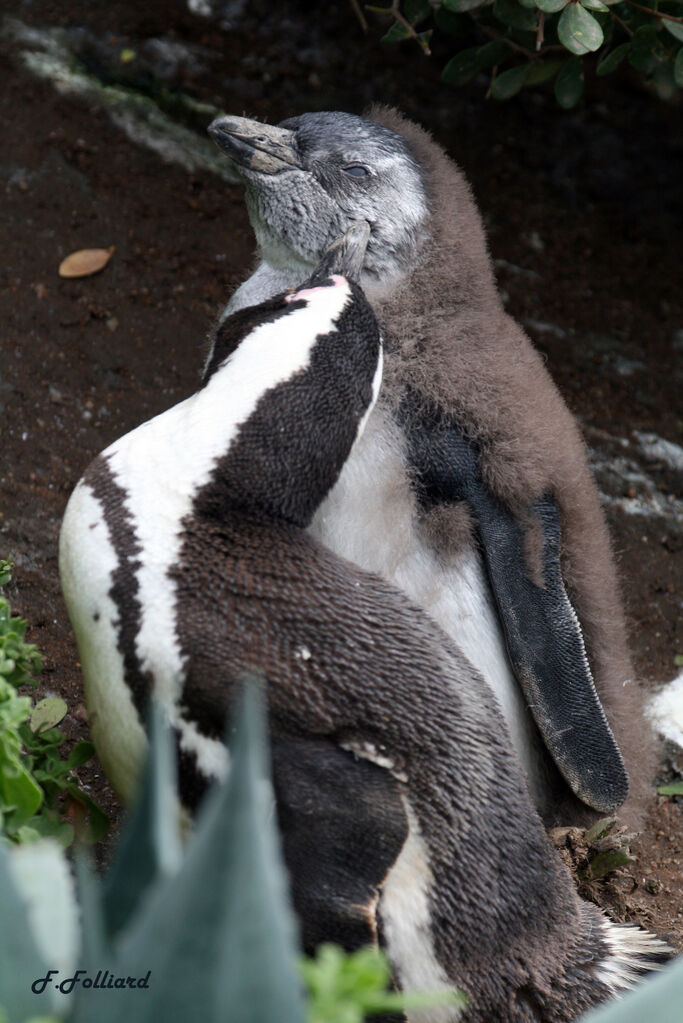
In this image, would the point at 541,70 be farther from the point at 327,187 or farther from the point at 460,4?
the point at 327,187

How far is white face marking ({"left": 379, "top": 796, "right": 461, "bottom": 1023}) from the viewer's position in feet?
4.11

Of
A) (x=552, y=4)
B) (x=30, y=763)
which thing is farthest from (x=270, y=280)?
(x=30, y=763)

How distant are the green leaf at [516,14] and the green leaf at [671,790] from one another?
165cm

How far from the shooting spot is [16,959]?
657 millimetres

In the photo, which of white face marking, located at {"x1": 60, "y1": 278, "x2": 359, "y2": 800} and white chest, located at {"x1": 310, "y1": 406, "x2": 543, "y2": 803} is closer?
white face marking, located at {"x1": 60, "y1": 278, "x2": 359, "y2": 800}

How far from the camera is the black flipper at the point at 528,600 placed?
1660 millimetres

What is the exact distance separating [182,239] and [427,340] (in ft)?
4.85

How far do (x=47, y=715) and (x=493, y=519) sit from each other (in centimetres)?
72

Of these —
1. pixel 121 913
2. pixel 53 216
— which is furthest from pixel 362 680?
pixel 53 216

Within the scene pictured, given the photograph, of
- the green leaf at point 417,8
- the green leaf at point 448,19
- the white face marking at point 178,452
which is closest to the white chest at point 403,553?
the white face marking at point 178,452

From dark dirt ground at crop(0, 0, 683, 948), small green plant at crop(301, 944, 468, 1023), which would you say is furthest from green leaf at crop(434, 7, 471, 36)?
small green plant at crop(301, 944, 468, 1023)

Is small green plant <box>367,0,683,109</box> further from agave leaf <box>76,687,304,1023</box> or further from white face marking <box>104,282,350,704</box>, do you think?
agave leaf <box>76,687,304,1023</box>

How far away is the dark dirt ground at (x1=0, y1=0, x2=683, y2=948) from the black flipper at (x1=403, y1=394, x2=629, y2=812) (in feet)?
0.97

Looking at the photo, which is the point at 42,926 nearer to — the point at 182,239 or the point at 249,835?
the point at 249,835
